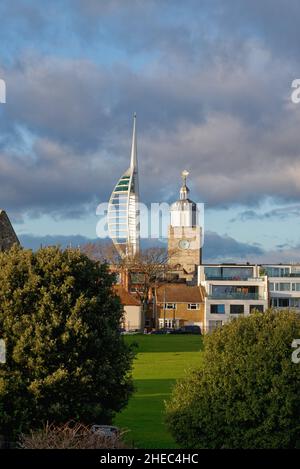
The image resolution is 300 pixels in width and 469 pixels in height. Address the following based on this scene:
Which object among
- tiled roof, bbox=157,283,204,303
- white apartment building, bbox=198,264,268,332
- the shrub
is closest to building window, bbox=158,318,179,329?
tiled roof, bbox=157,283,204,303

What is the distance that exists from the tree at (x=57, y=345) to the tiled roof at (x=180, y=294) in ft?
317

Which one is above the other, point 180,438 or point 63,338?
point 63,338

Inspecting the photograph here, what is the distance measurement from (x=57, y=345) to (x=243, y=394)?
5643mm

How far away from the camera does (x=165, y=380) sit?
44.7m

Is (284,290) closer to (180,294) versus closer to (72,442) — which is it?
(180,294)

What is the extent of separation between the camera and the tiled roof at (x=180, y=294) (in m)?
122

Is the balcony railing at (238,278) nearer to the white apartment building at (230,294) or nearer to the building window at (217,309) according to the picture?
the white apartment building at (230,294)

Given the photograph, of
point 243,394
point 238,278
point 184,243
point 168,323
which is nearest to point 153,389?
point 243,394

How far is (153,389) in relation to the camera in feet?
134

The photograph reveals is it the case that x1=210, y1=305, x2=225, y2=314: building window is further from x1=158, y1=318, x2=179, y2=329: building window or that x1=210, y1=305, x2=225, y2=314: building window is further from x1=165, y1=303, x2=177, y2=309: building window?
x1=158, y1=318, x2=179, y2=329: building window

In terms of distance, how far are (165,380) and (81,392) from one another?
20752 millimetres

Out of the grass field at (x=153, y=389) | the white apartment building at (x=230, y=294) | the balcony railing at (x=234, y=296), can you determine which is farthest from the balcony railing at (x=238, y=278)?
the grass field at (x=153, y=389)

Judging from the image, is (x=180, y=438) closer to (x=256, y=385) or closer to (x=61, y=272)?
(x=256, y=385)
